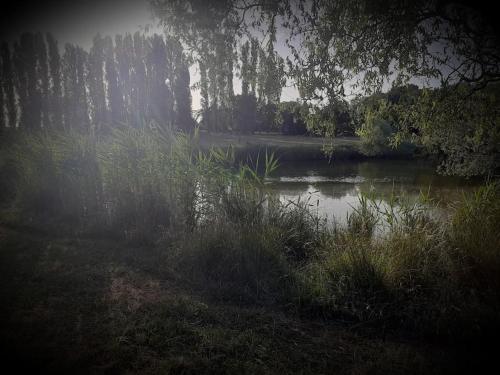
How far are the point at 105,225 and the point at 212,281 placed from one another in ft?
11.7

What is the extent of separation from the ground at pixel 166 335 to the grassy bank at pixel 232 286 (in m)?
0.02

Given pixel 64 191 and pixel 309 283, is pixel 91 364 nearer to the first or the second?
pixel 309 283

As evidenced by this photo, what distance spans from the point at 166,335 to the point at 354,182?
57.5 ft

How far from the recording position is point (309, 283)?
13.8ft

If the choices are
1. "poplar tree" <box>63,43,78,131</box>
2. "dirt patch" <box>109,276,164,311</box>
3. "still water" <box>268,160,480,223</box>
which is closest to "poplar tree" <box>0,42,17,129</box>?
"poplar tree" <box>63,43,78,131</box>

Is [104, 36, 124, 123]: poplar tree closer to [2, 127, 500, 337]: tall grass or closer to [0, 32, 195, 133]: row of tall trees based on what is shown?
[0, 32, 195, 133]: row of tall trees

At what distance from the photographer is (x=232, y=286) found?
4559 millimetres

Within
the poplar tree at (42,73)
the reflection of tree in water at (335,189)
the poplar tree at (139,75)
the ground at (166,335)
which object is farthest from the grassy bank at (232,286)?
the poplar tree at (139,75)

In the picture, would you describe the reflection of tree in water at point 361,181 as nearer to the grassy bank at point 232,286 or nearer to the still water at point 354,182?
the still water at point 354,182

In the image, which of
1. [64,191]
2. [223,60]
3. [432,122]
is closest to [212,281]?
[223,60]

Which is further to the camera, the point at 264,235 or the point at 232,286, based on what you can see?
the point at 264,235

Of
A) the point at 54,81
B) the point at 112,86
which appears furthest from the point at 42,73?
the point at 112,86

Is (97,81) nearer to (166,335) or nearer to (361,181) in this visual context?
(361,181)

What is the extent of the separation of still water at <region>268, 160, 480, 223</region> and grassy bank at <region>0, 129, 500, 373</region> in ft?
16.2
